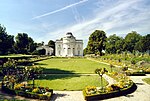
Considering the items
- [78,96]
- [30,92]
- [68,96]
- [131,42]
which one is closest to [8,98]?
[30,92]

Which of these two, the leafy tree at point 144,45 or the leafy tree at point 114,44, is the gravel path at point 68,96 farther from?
the leafy tree at point 114,44

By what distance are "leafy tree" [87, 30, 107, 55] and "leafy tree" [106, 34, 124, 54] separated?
2743 mm

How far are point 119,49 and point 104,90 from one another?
66.1 meters

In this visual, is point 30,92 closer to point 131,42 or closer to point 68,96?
point 68,96

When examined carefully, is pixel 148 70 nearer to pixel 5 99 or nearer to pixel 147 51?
pixel 5 99

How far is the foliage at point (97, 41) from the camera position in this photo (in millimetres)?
82694

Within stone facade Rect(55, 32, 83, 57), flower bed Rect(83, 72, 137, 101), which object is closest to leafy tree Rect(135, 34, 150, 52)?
stone facade Rect(55, 32, 83, 57)

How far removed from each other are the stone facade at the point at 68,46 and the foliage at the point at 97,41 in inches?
1035

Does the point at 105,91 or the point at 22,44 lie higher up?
the point at 22,44

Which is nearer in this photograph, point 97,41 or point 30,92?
point 30,92

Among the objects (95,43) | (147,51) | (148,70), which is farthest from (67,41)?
(148,70)

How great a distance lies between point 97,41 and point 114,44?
7.84 meters

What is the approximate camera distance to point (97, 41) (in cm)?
8400

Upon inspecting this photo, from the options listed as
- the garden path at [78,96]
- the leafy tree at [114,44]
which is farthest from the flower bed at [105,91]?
the leafy tree at [114,44]
